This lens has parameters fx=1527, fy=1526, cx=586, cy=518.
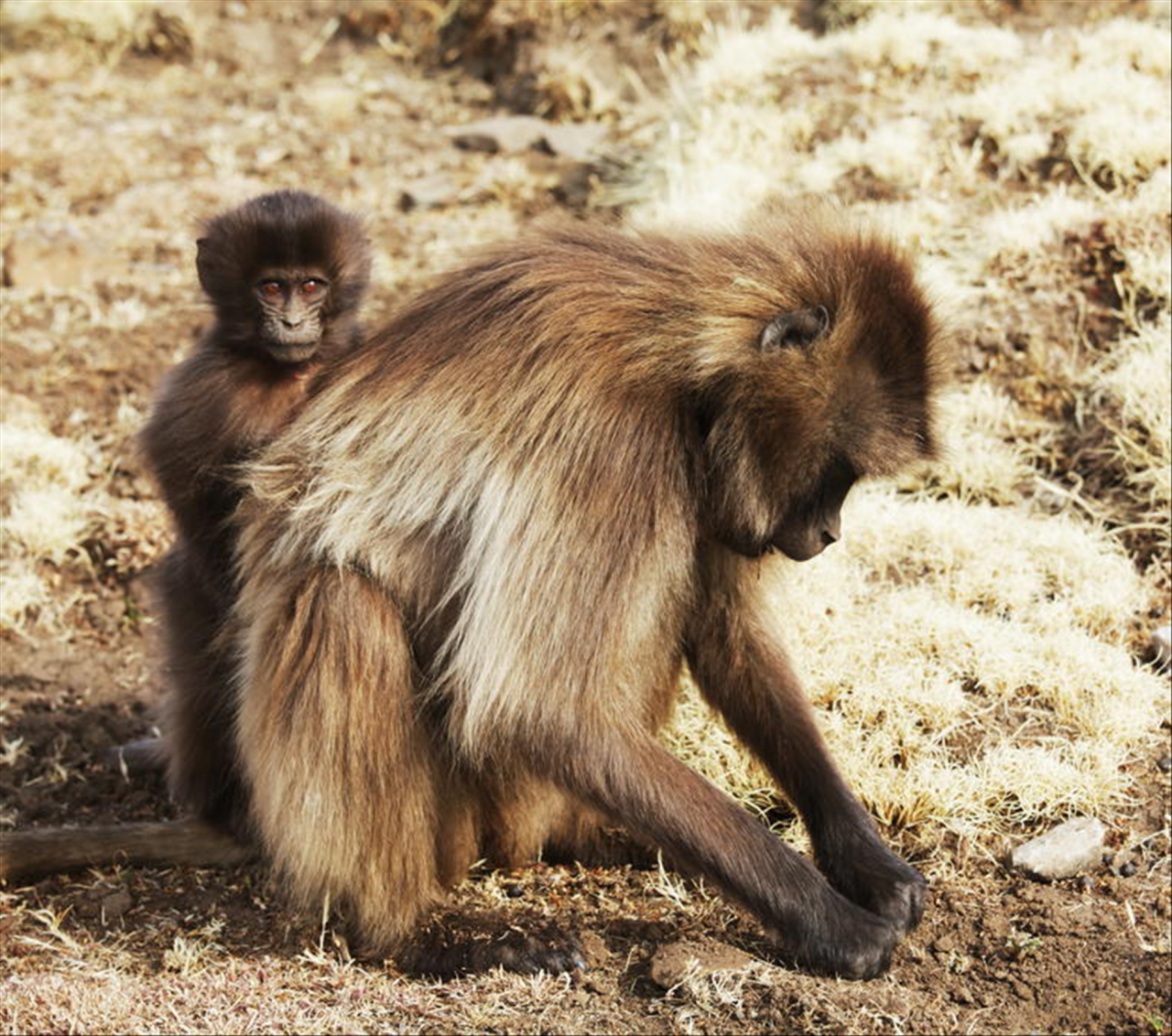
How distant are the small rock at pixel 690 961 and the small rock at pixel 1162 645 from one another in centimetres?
209

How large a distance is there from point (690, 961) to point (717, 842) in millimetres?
347

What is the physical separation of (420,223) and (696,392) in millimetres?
5353

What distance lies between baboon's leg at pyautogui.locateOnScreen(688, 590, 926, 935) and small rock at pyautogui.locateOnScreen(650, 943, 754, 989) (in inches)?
12.7

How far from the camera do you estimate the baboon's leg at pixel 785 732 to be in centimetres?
355

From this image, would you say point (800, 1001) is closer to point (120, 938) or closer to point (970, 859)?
point (970, 859)

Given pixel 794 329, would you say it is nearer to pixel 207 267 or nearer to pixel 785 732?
pixel 785 732

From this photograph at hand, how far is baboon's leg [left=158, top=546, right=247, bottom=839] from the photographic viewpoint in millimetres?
4035

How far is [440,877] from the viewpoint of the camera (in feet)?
12.2

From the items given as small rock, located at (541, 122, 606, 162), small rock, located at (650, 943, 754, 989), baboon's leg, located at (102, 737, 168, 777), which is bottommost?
baboon's leg, located at (102, 737, 168, 777)

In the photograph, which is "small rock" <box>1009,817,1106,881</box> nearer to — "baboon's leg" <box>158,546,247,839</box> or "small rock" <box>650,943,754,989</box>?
"small rock" <box>650,943,754,989</box>

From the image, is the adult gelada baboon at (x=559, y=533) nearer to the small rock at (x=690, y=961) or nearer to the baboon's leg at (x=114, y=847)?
the small rock at (x=690, y=961)

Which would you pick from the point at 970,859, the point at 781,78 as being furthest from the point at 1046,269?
the point at 970,859

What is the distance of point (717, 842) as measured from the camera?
124 inches

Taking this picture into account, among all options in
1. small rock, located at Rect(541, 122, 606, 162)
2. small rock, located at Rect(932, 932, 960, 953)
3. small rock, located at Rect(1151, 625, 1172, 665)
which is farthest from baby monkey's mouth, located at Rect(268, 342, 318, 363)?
small rock, located at Rect(541, 122, 606, 162)
